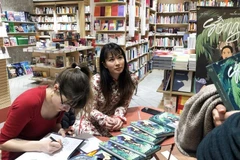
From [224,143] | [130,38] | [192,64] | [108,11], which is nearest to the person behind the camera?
[224,143]

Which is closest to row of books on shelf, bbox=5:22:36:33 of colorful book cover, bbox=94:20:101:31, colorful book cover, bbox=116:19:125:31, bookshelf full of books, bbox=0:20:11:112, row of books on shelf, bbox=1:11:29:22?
row of books on shelf, bbox=1:11:29:22

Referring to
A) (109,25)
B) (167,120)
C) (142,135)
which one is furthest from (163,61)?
(109,25)

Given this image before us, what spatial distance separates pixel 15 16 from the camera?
6.66 meters

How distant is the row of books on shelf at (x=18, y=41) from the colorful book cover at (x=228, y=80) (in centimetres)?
673

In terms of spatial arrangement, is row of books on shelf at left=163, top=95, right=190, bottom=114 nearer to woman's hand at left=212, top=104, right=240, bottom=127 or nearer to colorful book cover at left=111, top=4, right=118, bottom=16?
woman's hand at left=212, top=104, right=240, bottom=127

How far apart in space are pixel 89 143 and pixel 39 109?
0.38m

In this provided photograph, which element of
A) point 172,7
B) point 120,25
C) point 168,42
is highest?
point 172,7

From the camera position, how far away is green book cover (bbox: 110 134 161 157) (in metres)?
1.09

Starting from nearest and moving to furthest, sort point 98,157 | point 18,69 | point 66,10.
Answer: point 98,157, point 18,69, point 66,10

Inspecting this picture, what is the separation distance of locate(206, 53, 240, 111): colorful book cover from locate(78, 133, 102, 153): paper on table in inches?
32.2

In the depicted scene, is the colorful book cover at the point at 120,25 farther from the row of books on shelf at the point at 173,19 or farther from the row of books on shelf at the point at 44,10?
the row of books on shelf at the point at 44,10

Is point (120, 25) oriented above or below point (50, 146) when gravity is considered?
above

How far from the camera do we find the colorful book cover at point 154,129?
4.21ft

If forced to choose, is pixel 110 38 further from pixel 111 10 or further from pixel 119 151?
pixel 119 151
